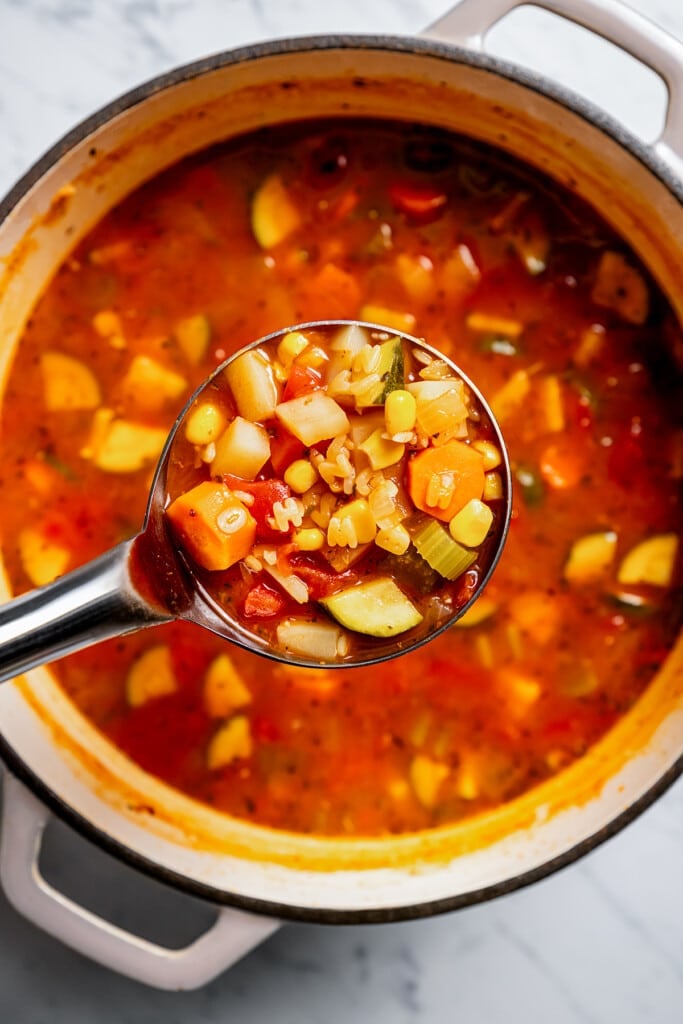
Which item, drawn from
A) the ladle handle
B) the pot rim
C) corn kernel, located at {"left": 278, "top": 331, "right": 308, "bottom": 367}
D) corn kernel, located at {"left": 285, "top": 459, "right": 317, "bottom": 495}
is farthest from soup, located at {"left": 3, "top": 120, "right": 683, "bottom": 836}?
the ladle handle

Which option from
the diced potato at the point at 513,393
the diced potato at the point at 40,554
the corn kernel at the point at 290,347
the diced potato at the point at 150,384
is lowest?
the diced potato at the point at 513,393

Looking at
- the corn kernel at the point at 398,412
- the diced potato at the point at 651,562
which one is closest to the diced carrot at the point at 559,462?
the diced potato at the point at 651,562

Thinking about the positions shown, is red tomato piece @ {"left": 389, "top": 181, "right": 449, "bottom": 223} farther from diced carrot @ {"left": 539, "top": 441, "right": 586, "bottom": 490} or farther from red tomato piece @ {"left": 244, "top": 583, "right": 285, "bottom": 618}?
red tomato piece @ {"left": 244, "top": 583, "right": 285, "bottom": 618}

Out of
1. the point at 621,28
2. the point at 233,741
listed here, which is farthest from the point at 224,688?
the point at 621,28

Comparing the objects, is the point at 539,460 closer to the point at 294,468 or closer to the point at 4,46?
the point at 294,468

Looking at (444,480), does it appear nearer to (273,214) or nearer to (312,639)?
(312,639)

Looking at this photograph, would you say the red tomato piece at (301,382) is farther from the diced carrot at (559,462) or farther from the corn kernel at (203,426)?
the diced carrot at (559,462)
